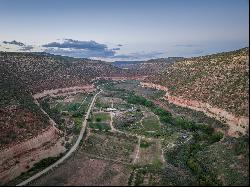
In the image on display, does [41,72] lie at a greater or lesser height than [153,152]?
greater

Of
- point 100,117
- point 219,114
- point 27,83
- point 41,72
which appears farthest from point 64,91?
point 219,114

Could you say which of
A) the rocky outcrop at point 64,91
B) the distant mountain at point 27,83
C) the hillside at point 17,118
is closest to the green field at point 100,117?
the distant mountain at point 27,83

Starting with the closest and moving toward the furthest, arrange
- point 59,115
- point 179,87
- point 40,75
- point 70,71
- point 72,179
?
point 72,179 → point 59,115 → point 179,87 → point 40,75 → point 70,71

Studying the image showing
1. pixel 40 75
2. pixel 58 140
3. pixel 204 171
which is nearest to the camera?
pixel 204 171

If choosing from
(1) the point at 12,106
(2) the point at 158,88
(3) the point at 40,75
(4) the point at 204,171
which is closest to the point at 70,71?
(3) the point at 40,75

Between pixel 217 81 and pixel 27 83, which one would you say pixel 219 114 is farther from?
pixel 27 83

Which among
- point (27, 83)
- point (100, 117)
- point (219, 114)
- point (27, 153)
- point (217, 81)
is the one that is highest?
point (217, 81)

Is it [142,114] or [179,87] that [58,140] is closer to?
[142,114]
